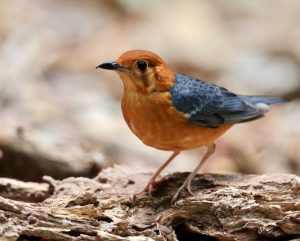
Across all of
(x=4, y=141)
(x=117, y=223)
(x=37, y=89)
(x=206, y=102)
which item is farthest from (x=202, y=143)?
(x=37, y=89)

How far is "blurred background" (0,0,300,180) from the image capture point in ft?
21.8

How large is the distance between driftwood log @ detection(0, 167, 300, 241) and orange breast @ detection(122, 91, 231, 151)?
0.39 meters

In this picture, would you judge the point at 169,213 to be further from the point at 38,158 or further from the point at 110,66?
the point at 38,158

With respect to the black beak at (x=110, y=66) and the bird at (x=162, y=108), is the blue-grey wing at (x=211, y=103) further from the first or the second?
the black beak at (x=110, y=66)

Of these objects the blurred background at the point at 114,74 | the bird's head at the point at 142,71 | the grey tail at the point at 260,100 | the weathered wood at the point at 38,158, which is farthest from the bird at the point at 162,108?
the weathered wood at the point at 38,158

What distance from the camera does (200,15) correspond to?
1173cm

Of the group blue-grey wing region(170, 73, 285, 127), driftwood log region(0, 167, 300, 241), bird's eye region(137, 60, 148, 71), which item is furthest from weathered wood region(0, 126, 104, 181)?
bird's eye region(137, 60, 148, 71)

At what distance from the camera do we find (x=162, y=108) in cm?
506

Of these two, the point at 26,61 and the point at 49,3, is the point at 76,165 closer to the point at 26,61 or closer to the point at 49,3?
the point at 26,61

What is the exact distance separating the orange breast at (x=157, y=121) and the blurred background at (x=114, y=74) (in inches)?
36.9

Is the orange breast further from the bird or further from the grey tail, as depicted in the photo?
the grey tail

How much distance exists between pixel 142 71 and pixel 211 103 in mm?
840

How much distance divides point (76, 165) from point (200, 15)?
603 centimetres

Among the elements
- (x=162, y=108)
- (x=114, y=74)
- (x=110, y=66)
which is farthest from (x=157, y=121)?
(x=114, y=74)
